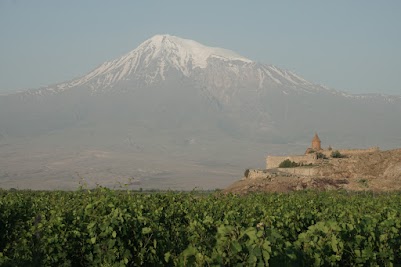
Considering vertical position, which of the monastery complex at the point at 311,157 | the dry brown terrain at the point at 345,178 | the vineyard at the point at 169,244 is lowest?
the vineyard at the point at 169,244

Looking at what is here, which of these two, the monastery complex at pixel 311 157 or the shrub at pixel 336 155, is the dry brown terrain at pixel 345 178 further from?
the shrub at pixel 336 155

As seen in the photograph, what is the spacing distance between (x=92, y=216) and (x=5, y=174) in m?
195

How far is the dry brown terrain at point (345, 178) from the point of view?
49.6 meters

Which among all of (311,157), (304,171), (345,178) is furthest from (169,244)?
(311,157)

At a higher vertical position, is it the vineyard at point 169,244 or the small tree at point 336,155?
the small tree at point 336,155

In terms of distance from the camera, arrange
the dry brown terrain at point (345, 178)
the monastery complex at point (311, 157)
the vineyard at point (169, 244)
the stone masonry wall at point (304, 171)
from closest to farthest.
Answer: the vineyard at point (169, 244), the dry brown terrain at point (345, 178), the stone masonry wall at point (304, 171), the monastery complex at point (311, 157)

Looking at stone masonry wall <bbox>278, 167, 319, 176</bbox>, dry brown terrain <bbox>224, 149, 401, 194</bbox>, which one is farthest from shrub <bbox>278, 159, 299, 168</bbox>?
stone masonry wall <bbox>278, 167, 319, 176</bbox>

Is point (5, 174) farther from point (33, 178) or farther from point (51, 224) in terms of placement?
point (51, 224)

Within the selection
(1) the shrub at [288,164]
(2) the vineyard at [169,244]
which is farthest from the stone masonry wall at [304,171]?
(2) the vineyard at [169,244]

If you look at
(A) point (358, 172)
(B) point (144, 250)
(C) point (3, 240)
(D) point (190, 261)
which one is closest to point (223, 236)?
(D) point (190, 261)

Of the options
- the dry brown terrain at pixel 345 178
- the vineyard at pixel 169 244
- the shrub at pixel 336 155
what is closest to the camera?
the vineyard at pixel 169 244

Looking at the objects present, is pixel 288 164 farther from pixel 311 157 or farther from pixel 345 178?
pixel 345 178

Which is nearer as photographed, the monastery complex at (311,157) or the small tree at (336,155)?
the monastery complex at (311,157)

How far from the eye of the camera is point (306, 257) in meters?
11.2
